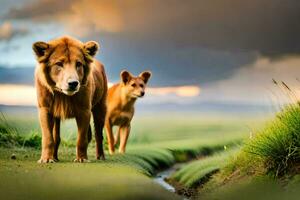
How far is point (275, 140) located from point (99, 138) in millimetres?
1692

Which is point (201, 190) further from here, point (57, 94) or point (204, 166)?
point (57, 94)

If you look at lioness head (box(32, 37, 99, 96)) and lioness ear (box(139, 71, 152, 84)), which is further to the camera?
lioness ear (box(139, 71, 152, 84))

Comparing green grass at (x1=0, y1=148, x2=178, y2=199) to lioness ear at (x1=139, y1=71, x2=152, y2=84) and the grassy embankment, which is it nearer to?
the grassy embankment

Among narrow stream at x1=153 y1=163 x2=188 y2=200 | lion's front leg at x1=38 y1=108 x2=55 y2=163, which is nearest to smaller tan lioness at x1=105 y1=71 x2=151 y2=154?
narrow stream at x1=153 y1=163 x2=188 y2=200

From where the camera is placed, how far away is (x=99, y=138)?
5.15 meters

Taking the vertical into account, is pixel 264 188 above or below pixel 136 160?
above

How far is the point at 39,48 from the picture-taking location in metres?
4.29

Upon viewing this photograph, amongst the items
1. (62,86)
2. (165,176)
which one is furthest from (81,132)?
(165,176)

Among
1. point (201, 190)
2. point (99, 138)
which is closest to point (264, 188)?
point (201, 190)

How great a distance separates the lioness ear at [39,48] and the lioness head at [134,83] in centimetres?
236

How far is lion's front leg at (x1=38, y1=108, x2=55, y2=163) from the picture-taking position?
438cm

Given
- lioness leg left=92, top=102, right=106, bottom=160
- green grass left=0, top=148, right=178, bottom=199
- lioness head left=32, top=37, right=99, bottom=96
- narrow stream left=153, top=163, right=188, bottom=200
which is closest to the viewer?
green grass left=0, top=148, right=178, bottom=199

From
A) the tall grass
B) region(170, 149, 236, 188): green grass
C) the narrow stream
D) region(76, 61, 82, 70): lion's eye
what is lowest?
the narrow stream

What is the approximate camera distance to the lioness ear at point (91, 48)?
4.41 metres
